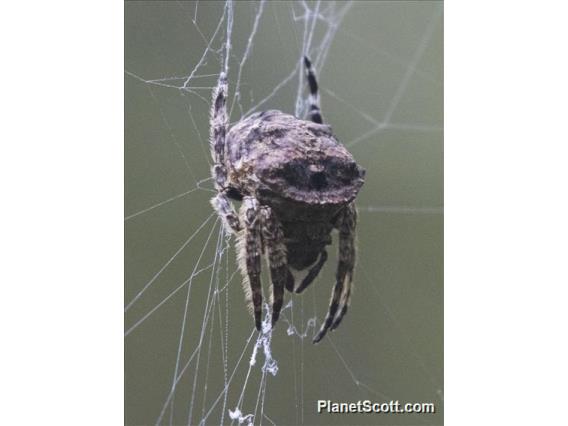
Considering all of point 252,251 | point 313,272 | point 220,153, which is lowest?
point 313,272

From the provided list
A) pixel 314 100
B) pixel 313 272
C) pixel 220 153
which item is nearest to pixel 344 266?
pixel 313 272

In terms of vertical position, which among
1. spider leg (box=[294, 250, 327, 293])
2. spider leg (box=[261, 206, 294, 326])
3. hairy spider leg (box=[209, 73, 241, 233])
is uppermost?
hairy spider leg (box=[209, 73, 241, 233])

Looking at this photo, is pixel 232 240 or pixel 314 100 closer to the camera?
pixel 232 240

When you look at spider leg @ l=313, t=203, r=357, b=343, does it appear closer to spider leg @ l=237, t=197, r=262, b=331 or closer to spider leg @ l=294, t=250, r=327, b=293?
spider leg @ l=294, t=250, r=327, b=293

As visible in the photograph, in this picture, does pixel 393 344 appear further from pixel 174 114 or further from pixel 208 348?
pixel 174 114

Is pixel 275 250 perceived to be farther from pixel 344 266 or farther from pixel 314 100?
pixel 314 100

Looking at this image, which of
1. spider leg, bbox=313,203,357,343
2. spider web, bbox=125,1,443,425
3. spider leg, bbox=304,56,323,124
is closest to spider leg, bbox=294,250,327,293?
spider leg, bbox=313,203,357,343

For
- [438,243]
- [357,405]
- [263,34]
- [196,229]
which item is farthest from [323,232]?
[263,34]

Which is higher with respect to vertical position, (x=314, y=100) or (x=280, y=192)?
(x=314, y=100)
